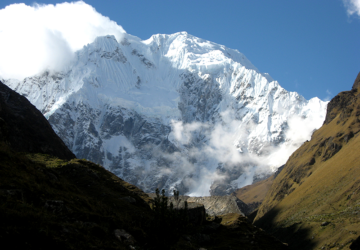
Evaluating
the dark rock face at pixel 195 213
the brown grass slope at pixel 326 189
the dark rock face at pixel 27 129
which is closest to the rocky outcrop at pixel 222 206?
the brown grass slope at pixel 326 189

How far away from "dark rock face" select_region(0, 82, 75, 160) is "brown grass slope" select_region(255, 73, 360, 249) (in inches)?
2468

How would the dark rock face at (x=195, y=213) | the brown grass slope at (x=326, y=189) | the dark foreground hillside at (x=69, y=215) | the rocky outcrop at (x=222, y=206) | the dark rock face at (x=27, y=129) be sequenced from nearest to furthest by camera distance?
the dark foreground hillside at (x=69, y=215), the dark rock face at (x=195, y=213), the dark rock face at (x=27, y=129), the brown grass slope at (x=326, y=189), the rocky outcrop at (x=222, y=206)

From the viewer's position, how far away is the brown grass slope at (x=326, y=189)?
7144 cm

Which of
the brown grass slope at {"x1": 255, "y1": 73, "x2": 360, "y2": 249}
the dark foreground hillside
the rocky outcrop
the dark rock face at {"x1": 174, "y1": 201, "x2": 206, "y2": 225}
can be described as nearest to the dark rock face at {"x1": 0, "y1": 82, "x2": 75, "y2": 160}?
the dark foreground hillside

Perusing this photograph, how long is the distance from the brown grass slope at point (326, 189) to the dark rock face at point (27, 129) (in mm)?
62679

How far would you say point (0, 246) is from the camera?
1156 centimetres

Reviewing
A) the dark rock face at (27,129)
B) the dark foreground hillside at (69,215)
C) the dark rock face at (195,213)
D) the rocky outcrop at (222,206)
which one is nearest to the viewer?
the dark foreground hillside at (69,215)

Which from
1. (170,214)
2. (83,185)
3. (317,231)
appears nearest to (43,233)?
(170,214)

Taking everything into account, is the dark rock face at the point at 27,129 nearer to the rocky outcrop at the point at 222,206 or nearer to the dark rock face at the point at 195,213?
the dark rock face at the point at 195,213

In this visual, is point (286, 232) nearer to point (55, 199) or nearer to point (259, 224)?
point (259, 224)

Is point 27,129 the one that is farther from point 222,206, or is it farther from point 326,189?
point 326,189

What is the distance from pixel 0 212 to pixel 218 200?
118358mm

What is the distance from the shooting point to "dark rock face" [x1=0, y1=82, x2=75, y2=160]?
205ft

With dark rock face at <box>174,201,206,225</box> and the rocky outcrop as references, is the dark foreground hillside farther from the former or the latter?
the rocky outcrop
